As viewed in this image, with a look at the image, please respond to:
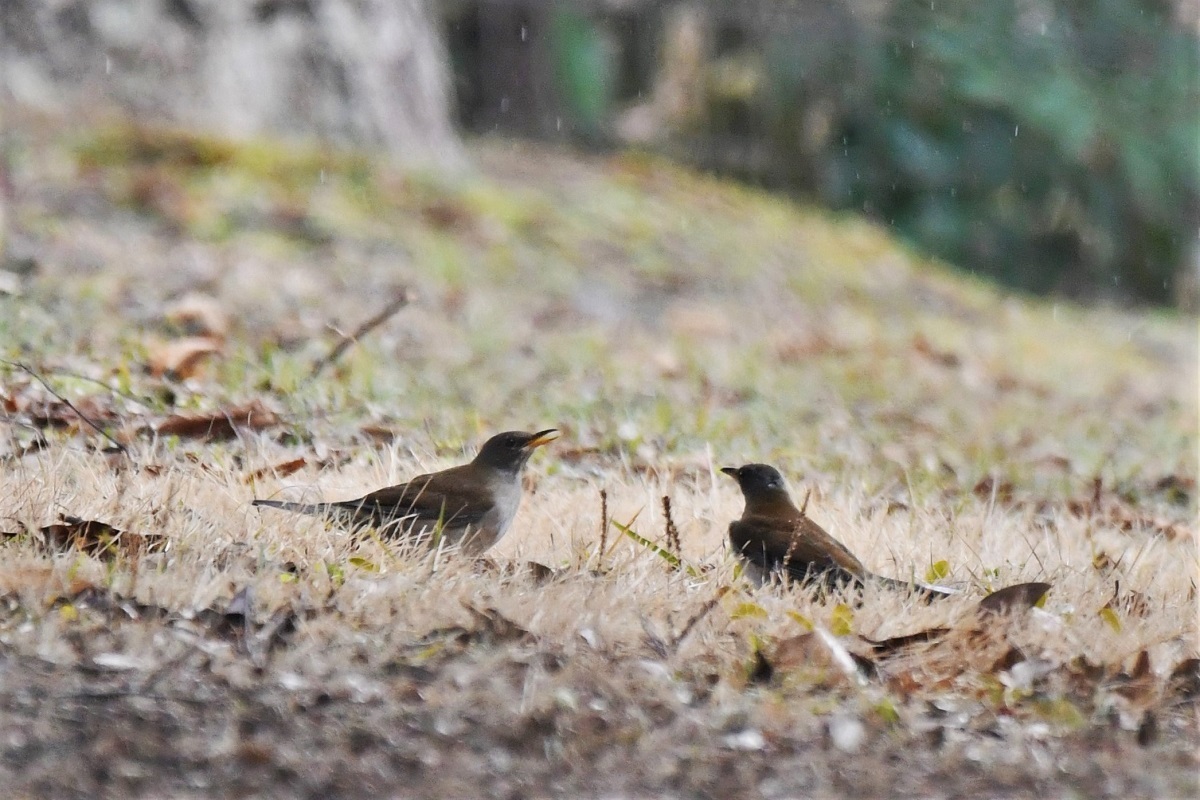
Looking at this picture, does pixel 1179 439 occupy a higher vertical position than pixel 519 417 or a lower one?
lower

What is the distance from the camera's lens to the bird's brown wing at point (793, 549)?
3.87 metres

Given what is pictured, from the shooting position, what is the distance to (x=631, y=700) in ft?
10.3

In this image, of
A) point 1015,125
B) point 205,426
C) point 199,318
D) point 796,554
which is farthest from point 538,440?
point 1015,125

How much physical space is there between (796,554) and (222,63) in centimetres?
665

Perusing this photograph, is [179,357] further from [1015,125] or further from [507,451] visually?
[1015,125]

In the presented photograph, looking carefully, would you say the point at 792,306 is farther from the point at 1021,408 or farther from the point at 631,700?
the point at 631,700

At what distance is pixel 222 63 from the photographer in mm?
9383

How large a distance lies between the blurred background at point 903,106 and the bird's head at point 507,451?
240 inches

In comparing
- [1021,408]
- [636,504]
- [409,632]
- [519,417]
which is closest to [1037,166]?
[1021,408]

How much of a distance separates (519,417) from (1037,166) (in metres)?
8.18

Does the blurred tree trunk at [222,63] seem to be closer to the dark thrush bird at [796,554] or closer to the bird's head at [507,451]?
the bird's head at [507,451]

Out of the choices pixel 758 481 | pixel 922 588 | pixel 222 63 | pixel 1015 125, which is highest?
pixel 222 63

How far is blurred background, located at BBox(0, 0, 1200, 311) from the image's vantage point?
12453mm

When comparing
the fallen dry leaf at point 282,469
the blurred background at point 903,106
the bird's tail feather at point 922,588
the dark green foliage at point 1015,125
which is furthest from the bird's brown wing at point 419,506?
the dark green foliage at point 1015,125
